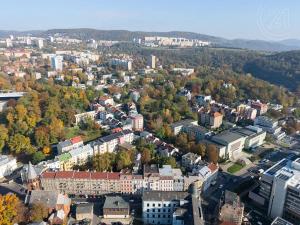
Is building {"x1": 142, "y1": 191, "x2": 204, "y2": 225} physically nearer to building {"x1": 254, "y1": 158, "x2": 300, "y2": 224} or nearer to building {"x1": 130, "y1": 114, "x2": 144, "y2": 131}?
building {"x1": 254, "y1": 158, "x2": 300, "y2": 224}

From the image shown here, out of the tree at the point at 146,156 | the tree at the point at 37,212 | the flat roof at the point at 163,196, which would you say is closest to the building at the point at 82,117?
the tree at the point at 146,156

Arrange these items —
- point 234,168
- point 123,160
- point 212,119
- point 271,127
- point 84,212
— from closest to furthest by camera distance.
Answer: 1. point 84,212
2. point 123,160
3. point 234,168
4. point 271,127
5. point 212,119

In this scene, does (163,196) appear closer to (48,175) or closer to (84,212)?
(84,212)

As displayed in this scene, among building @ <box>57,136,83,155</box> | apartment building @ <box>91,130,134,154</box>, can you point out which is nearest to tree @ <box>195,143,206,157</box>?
apartment building @ <box>91,130,134,154</box>

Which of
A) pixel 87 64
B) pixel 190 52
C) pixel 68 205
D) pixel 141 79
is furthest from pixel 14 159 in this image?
pixel 190 52

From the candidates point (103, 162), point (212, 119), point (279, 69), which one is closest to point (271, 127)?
point (212, 119)
